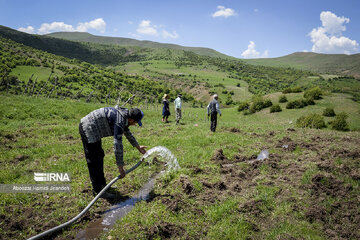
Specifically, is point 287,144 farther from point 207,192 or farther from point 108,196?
point 108,196

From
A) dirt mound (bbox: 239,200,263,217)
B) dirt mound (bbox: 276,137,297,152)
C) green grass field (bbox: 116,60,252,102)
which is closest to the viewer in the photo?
dirt mound (bbox: 239,200,263,217)

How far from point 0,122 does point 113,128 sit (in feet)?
54.0

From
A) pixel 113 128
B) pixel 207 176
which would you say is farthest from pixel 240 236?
pixel 113 128

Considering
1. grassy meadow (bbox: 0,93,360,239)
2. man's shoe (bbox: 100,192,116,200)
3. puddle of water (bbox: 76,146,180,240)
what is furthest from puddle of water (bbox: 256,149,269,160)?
man's shoe (bbox: 100,192,116,200)

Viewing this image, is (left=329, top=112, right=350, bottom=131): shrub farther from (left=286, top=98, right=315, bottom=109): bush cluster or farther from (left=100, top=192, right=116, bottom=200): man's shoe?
(left=100, top=192, right=116, bottom=200): man's shoe

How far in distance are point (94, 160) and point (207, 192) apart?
395 centimetres

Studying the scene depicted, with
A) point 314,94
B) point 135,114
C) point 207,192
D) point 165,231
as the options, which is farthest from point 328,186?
point 314,94

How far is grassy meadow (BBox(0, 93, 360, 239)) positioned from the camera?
5.57m

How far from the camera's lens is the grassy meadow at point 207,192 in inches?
219

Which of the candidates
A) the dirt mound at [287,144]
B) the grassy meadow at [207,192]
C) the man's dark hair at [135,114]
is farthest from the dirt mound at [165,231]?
the dirt mound at [287,144]

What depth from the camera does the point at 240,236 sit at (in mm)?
5336

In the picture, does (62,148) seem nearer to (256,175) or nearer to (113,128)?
(113,128)

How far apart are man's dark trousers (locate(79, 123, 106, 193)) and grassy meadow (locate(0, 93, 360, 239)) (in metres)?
0.61

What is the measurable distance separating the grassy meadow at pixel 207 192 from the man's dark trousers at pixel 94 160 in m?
0.61
